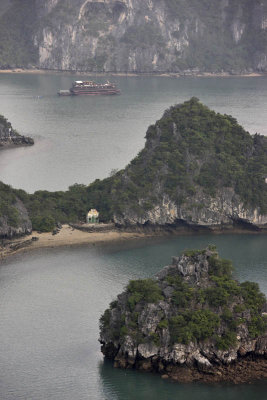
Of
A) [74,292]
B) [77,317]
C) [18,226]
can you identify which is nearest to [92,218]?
[18,226]

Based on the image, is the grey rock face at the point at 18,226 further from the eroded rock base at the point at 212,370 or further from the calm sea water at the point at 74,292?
the eroded rock base at the point at 212,370

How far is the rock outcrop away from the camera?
14188cm

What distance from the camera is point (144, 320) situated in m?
64.1

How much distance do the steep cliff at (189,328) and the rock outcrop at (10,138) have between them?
77904 mm

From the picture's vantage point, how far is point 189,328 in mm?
63094

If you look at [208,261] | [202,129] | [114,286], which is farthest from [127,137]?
[208,261]

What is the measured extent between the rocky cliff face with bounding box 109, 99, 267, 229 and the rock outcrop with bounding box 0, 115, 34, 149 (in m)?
42.8

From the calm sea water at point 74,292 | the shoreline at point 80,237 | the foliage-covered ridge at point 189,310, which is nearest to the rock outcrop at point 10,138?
the calm sea water at point 74,292

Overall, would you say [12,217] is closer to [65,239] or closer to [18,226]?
[18,226]

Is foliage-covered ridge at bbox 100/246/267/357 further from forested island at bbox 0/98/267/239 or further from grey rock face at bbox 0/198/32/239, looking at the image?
forested island at bbox 0/98/267/239

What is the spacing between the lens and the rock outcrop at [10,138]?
5586 inches

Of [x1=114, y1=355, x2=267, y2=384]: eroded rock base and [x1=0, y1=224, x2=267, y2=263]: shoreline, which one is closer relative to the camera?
[x1=114, y1=355, x2=267, y2=384]: eroded rock base

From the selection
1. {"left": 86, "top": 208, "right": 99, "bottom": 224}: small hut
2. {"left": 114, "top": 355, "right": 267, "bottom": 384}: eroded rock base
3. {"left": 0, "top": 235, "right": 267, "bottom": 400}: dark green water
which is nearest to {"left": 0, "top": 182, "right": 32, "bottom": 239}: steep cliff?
{"left": 0, "top": 235, "right": 267, "bottom": 400}: dark green water

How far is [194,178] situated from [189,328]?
35458mm
